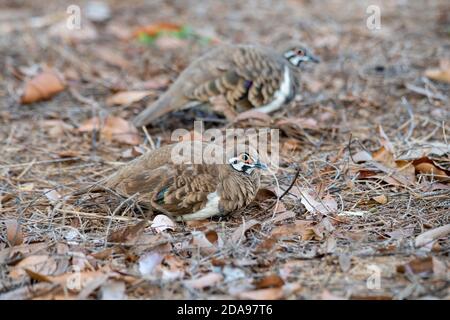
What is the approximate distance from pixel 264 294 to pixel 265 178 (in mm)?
1545

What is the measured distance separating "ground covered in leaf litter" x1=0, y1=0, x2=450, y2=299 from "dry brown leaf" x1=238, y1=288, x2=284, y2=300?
0.01 m

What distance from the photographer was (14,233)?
371 centimetres

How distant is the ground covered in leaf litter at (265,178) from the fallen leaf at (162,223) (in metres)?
0.03

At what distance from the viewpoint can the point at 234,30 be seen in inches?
319

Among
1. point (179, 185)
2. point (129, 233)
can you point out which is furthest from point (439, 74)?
point (129, 233)

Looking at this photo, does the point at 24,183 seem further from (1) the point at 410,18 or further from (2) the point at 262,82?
(1) the point at 410,18

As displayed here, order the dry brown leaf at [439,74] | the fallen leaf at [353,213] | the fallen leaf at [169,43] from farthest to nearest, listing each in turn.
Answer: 1. the fallen leaf at [169,43]
2. the dry brown leaf at [439,74]
3. the fallen leaf at [353,213]

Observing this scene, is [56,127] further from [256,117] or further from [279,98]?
[279,98]

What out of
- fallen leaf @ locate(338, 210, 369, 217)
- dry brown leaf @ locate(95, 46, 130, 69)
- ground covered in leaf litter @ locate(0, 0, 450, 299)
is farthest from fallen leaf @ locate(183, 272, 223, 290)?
dry brown leaf @ locate(95, 46, 130, 69)

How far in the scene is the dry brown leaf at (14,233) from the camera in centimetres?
369

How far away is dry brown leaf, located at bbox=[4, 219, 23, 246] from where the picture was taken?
3.69 metres

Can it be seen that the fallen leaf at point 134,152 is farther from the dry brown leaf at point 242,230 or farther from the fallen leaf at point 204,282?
the fallen leaf at point 204,282

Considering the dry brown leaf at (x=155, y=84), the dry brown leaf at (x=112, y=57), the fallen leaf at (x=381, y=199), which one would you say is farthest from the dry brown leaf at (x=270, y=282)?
the dry brown leaf at (x=112, y=57)

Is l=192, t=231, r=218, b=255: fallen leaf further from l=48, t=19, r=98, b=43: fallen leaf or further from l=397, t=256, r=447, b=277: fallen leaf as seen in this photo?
l=48, t=19, r=98, b=43: fallen leaf
